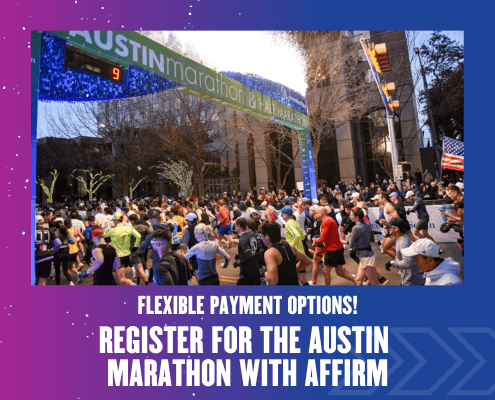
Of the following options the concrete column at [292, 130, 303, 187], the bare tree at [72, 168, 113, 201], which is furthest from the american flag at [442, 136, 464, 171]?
the bare tree at [72, 168, 113, 201]

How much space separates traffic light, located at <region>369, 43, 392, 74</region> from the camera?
7.12 meters

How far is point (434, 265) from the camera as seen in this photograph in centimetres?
414

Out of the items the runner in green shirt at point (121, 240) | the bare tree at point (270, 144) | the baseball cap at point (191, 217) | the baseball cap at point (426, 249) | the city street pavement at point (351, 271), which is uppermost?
the bare tree at point (270, 144)

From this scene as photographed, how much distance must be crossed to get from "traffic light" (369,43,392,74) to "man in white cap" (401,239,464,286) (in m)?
4.75

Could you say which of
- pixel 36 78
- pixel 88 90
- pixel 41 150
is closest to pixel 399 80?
pixel 88 90

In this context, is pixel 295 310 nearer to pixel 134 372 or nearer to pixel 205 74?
pixel 134 372

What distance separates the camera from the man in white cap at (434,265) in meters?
3.96

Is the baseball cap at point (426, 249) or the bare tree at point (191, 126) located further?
the bare tree at point (191, 126)

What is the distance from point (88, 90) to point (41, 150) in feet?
119

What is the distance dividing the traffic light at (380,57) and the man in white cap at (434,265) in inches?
187

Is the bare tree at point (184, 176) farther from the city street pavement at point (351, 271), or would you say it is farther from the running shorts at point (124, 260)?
the running shorts at point (124, 260)

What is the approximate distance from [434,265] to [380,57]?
16.5ft

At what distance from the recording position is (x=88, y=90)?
25.2ft

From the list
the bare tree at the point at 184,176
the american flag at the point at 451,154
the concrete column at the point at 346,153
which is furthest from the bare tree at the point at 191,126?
the american flag at the point at 451,154
